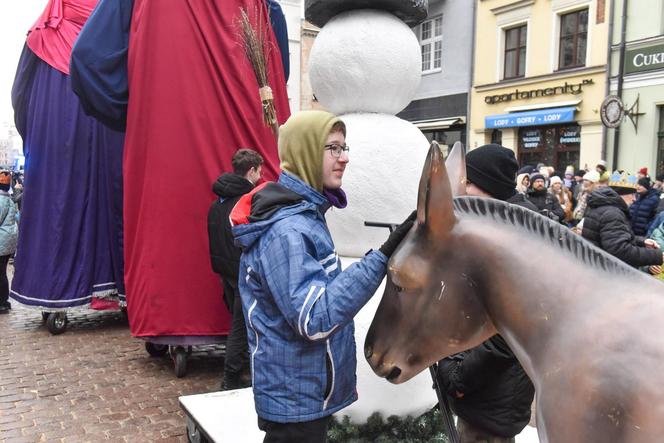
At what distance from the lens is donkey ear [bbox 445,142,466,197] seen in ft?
5.35

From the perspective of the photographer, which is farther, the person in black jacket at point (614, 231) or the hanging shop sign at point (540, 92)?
the hanging shop sign at point (540, 92)

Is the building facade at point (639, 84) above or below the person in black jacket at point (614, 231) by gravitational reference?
above

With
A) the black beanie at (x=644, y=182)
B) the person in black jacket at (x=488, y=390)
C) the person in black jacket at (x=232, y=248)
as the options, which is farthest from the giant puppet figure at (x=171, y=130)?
the black beanie at (x=644, y=182)

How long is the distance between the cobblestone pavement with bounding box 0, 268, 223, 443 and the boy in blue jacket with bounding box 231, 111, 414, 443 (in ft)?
7.45

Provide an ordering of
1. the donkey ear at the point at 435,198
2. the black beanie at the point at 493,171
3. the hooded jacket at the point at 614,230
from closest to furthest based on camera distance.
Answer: the donkey ear at the point at 435,198 < the black beanie at the point at 493,171 < the hooded jacket at the point at 614,230

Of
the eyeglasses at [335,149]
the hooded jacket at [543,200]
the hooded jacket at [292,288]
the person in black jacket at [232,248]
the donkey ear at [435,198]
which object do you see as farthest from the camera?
the hooded jacket at [543,200]

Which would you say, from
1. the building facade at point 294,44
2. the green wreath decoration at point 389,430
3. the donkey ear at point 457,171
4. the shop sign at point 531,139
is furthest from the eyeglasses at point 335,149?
the building facade at point 294,44

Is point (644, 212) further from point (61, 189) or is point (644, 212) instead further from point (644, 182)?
point (61, 189)

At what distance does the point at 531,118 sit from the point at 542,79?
4.35ft

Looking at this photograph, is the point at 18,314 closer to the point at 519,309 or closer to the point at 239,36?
the point at 239,36

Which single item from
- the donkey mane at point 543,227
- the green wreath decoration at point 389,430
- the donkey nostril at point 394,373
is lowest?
the green wreath decoration at point 389,430

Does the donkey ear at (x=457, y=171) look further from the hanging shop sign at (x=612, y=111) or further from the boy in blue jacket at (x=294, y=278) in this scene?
the hanging shop sign at (x=612, y=111)

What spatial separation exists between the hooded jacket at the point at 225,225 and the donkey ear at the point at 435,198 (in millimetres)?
3203

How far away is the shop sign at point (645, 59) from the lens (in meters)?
15.2
